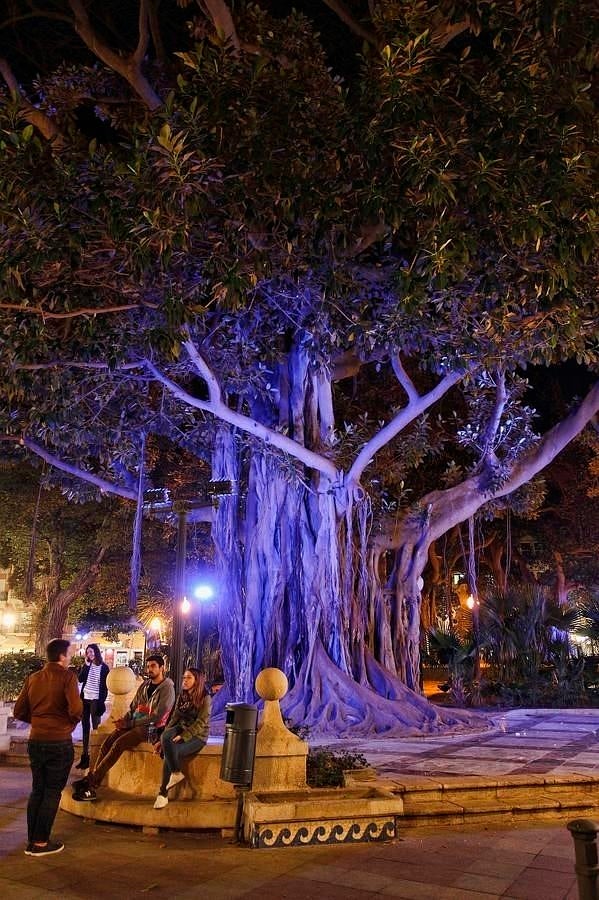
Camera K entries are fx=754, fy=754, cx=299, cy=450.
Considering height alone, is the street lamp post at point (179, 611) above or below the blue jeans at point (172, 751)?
above

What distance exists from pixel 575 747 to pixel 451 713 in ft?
8.81

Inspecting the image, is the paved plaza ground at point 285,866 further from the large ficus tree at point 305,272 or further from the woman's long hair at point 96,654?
the large ficus tree at point 305,272

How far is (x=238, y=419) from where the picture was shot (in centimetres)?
1073

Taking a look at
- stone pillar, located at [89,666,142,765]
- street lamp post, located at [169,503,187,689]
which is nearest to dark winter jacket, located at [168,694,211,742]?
stone pillar, located at [89,666,142,765]

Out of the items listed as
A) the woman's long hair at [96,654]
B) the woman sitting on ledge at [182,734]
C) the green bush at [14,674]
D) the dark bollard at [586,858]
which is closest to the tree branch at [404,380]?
the woman's long hair at [96,654]

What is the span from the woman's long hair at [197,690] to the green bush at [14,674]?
10.6m

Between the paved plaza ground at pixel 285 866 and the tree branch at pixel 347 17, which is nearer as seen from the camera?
the paved plaza ground at pixel 285 866

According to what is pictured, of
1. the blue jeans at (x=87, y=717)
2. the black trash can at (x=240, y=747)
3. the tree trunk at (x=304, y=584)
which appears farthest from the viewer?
the tree trunk at (x=304, y=584)

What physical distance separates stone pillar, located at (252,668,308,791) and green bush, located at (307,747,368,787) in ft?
0.94

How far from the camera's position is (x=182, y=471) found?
17.5m

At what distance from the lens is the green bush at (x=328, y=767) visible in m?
6.17

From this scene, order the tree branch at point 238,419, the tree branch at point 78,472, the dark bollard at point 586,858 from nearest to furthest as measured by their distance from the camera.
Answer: the dark bollard at point 586,858 → the tree branch at point 238,419 → the tree branch at point 78,472

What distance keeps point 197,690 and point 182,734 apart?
0.37m

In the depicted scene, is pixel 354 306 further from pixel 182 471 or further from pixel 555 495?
pixel 555 495
